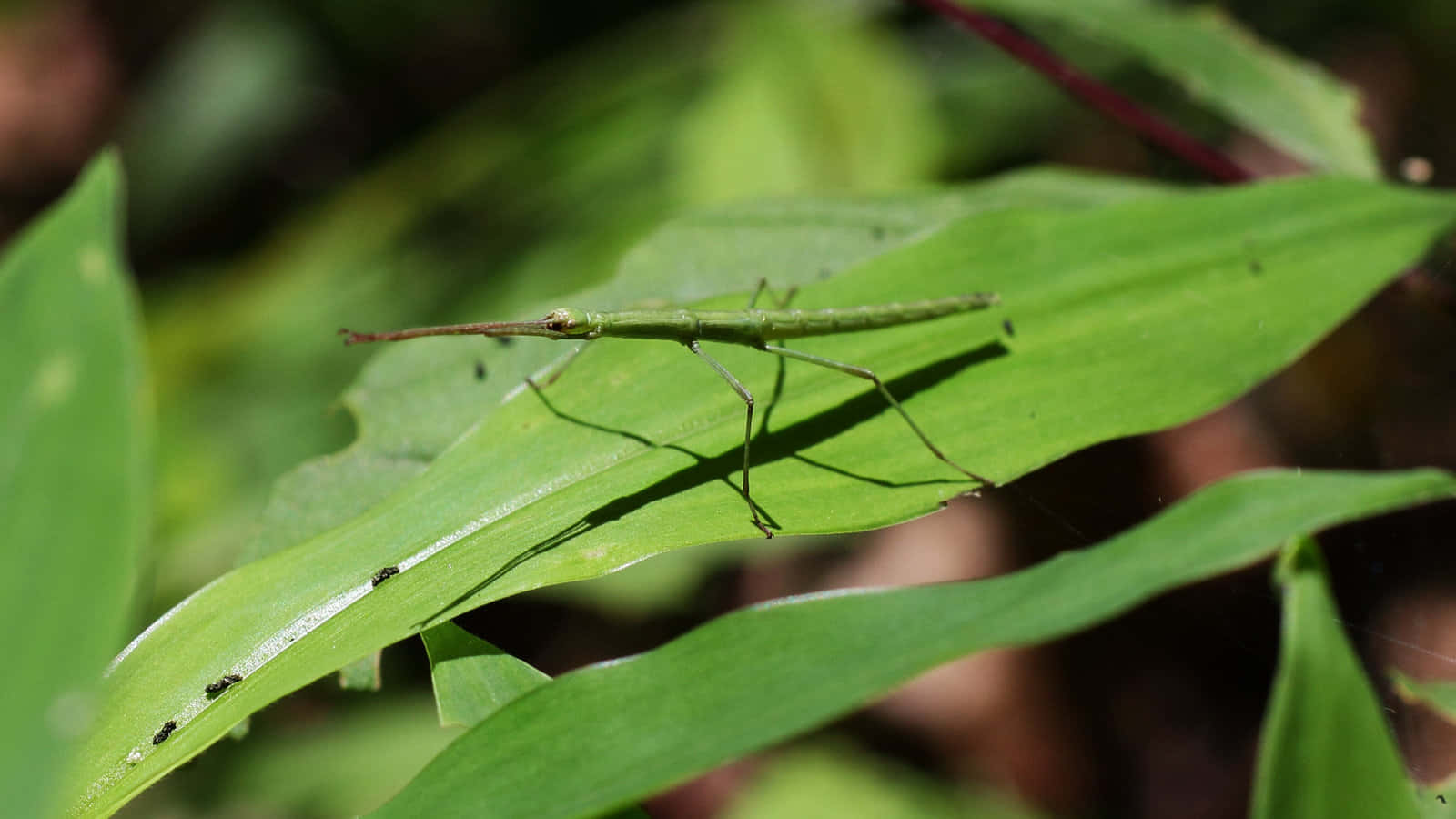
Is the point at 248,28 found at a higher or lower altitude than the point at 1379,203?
higher

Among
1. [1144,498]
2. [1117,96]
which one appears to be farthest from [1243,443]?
[1117,96]

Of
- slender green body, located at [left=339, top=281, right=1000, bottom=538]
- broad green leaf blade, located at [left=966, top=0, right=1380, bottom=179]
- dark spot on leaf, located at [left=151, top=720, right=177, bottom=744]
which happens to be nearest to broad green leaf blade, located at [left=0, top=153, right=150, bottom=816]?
dark spot on leaf, located at [left=151, top=720, right=177, bottom=744]

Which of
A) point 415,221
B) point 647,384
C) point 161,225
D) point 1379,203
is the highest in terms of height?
point 161,225

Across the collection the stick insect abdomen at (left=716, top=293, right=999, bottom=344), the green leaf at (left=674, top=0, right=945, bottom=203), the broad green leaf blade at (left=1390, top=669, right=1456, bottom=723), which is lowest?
the broad green leaf blade at (left=1390, top=669, right=1456, bottom=723)

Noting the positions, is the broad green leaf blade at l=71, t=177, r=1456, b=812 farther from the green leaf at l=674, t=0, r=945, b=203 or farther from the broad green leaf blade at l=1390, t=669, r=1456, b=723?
the green leaf at l=674, t=0, r=945, b=203

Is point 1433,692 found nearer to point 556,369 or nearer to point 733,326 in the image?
point 733,326

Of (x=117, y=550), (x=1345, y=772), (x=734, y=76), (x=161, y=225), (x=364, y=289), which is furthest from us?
(x=161, y=225)

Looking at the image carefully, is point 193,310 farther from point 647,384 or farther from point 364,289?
point 647,384
